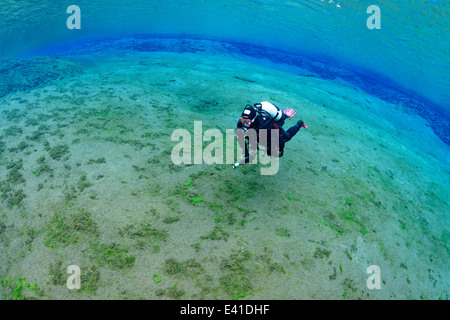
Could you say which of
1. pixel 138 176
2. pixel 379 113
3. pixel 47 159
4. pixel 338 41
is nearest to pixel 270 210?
pixel 138 176

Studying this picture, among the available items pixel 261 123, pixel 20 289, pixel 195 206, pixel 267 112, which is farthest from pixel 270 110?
pixel 20 289

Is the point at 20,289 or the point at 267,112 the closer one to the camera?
the point at 20,289

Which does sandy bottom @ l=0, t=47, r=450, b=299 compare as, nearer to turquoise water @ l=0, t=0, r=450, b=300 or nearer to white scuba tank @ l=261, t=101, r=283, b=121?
turquoise water @ l=0, t=0, r=450, b=300

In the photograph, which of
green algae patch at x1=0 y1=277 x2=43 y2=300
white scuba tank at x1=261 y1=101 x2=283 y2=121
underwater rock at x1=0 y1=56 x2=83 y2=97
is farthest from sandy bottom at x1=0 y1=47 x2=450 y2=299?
underwater rock at x1=0 y1=56 x2=83 y2=97

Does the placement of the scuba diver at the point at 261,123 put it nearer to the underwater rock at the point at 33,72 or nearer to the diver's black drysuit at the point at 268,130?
the diver's black drysuit at the point at 268,130

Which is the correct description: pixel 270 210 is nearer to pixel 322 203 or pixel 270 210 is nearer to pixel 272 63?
pixel 322 203

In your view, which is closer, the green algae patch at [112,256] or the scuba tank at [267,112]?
the green algae patch at [112,256]

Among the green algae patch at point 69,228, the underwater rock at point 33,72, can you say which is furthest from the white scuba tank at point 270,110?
the underwater rock at point 33,72

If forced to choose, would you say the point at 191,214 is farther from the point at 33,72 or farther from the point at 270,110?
the point at 33,72

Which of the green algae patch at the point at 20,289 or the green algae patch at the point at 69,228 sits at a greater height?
the green algae patch at the point at 69,228
